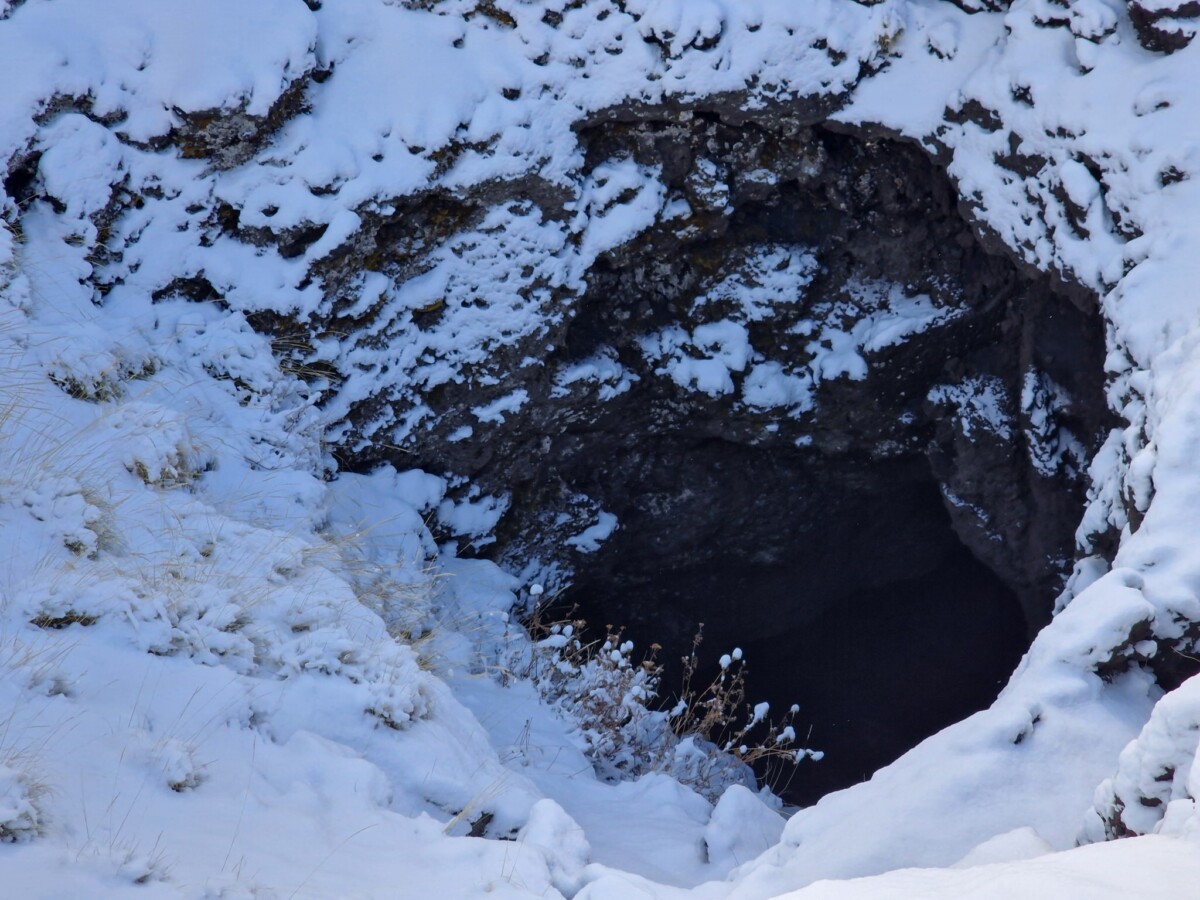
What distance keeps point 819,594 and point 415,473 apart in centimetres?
354

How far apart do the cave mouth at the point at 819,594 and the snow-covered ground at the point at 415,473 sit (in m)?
0.94

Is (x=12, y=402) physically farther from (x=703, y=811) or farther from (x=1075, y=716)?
(x=1075, y=716)

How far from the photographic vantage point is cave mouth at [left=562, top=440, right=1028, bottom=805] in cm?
688

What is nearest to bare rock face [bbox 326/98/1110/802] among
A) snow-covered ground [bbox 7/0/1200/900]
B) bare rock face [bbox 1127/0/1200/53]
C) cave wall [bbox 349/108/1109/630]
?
cave wall [bbox 349/108/1109/630]

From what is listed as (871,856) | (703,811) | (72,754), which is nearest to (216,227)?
(72,754)

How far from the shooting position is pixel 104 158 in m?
4.60

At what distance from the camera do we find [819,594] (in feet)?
24.9

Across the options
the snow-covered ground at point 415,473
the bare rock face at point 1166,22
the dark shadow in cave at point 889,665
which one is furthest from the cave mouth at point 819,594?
the bare rock face at point 1166,22

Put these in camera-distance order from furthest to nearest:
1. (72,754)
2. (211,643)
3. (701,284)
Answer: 1. (701,284)
2. (211,643)
3. (72,754)

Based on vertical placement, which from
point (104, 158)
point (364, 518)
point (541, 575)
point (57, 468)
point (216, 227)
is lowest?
point (541, 575)

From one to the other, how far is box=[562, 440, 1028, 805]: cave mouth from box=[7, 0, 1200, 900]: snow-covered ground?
3.08 feet

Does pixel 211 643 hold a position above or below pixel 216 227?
below

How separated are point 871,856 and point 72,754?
194 cm

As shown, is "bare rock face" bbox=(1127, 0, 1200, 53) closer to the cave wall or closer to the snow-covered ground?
the snow-covered ground
